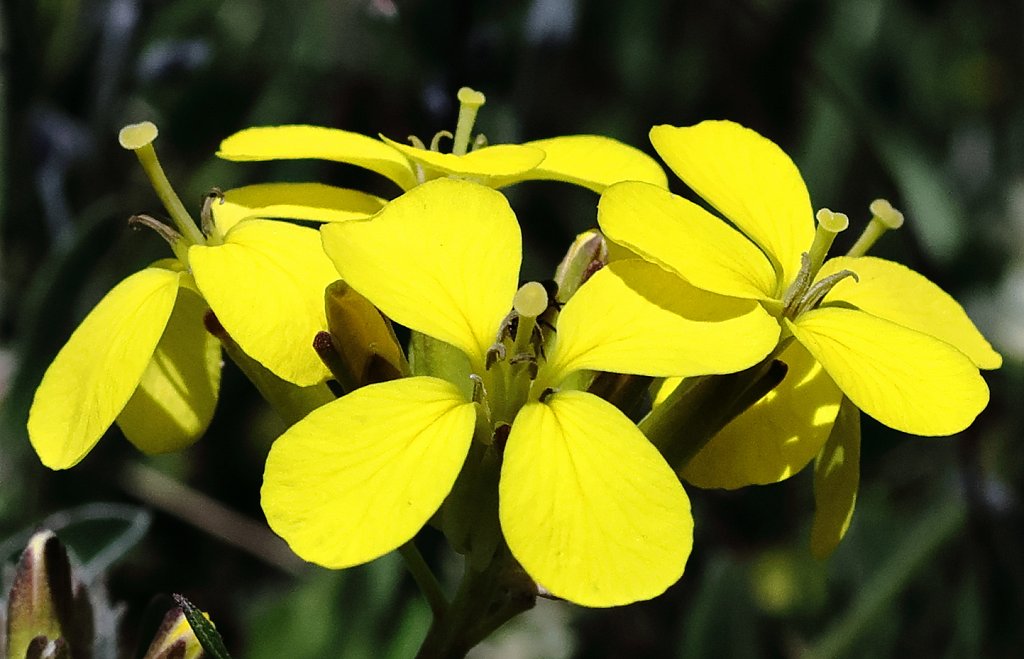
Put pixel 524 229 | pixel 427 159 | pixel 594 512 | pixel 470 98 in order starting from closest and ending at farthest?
pixel 594 512, pixel 427 159, pixel 470 98, pixel 524 229

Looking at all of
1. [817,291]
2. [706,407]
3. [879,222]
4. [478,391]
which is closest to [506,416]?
[478,391]

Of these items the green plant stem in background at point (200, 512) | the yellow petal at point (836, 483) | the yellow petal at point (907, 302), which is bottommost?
the green plant stem in background at point (200, 512)

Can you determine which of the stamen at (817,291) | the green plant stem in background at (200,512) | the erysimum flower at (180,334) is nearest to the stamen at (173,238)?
the erysimum flower at (180,334)

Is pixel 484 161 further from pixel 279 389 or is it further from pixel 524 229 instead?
pixel 524 229

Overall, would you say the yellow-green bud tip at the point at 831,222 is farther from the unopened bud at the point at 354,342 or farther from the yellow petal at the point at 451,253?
the unopened bud at the point at 354,342

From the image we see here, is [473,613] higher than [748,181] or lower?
lower

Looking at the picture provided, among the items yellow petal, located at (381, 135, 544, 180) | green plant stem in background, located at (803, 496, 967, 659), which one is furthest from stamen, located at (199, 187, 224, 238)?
green plant stem in background, located at (803, 496, 967, 659)
